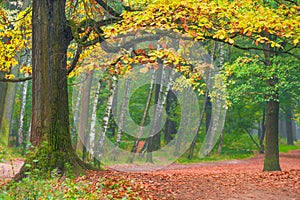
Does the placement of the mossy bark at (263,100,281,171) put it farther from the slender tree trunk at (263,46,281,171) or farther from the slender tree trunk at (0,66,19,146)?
the slender tree trunk at (0,66,19,146)

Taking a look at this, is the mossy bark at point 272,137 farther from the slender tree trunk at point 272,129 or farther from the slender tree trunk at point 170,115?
the slender tree trunk at point 170,115

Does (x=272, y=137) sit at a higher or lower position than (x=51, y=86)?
lower

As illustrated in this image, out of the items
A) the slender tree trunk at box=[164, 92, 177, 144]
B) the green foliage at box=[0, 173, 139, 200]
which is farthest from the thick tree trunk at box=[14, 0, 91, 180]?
the slender tree trunk at box=[164, 92, 177, 144]

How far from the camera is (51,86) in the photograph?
9.36 metres

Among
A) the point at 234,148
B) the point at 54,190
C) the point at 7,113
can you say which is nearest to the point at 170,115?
the point at 234,148

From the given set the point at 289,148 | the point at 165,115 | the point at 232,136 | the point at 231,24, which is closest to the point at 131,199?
the point at 231,24

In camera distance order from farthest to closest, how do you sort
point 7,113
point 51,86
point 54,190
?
point 7,113 → point 51,86 → point 54,190

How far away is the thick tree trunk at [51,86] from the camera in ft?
30.1

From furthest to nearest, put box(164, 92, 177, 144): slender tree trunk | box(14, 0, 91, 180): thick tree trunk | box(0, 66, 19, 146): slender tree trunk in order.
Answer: box(164, 92, 177, 144): slender tree trunk < box(0, 66, 19, 146): slender tree trunk < box(14, 0, 91, 180): thick tree trunk

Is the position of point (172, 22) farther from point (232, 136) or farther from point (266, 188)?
point (232, 136)

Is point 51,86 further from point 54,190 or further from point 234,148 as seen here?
point 234,148

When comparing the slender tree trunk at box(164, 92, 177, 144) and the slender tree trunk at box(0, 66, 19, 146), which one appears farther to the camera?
the slender tree trunk at box(164, 92, 177, 144)

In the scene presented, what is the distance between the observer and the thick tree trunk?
9180mm

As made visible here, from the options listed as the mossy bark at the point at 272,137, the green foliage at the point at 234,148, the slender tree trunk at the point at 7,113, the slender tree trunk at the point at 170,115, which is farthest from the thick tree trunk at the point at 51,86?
the slender tree trunk at the point at 170,115
